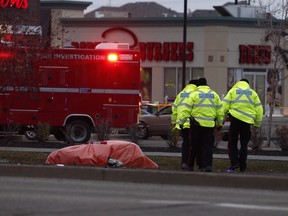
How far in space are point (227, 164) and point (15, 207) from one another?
5.62 meters

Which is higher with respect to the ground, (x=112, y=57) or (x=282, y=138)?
(x=112, y=57)

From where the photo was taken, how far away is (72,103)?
18.9 meters

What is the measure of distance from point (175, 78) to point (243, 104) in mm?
26489

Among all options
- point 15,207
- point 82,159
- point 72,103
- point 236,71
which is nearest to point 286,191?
point 82,159

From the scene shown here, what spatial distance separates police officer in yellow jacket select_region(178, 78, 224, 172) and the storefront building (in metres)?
25.9

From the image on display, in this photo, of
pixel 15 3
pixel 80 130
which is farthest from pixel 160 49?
pixel 80 130

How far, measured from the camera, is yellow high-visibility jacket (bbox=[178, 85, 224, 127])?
11.1m

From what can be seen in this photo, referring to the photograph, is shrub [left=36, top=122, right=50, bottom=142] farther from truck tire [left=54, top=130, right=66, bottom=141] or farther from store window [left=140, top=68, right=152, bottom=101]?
store window [left=140, top=68, right=152, bottom=101]

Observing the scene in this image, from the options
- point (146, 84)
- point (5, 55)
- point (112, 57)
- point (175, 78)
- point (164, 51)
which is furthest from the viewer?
point (146, 84)

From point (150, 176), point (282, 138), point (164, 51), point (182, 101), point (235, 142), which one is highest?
point (164, 51)

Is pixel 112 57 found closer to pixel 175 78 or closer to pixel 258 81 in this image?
pixel 175 78

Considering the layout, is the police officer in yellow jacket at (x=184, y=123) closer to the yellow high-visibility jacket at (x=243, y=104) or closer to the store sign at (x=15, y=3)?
the yellow high-visibility jacket at (x=243, y=104)

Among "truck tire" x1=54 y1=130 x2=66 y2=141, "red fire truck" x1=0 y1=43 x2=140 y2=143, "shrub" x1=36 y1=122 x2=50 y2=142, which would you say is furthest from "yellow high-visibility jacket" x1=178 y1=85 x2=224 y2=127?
"truck tire" x1=54 y1=130 x2=66 y2=141

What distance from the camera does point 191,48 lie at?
37.0 m
